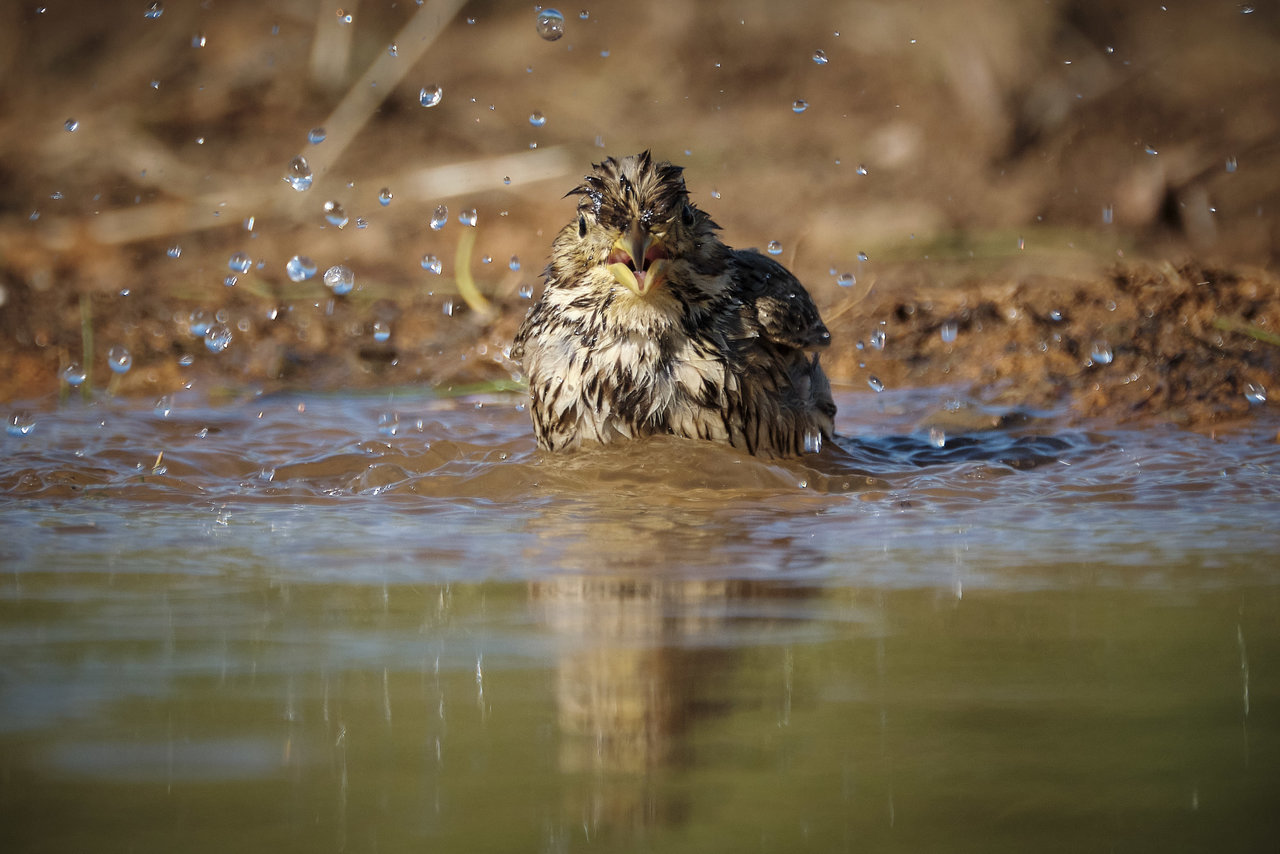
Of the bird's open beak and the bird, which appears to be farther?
the bird

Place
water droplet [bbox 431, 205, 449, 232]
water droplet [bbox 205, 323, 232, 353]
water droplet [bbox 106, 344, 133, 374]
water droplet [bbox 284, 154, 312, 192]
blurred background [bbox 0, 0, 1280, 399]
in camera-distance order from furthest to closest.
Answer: water droplet [bbox 284, 154, 312, 192], water droplet [bbox 431, 205, 449, 232], blurred background [bbox 0, 0, 1280, 399], water droplet [bbox 205, 323, 232, 353], water droplet [bbox 106, 344, 133, 374]

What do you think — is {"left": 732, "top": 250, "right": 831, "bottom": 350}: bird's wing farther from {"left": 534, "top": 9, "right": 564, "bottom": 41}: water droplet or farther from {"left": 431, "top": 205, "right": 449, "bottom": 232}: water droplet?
{"left": 431, "top": 205, "right": 449, "bottom": 232}: water droplet

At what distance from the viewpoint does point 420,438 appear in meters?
5.66

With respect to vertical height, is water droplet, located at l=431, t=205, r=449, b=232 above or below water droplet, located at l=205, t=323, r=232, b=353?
above

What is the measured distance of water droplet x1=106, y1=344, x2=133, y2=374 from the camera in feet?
22.9

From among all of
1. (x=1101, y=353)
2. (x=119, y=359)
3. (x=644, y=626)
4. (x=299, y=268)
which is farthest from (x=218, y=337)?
(x=644, y=626)

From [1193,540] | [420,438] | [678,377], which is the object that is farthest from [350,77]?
[1193,540]

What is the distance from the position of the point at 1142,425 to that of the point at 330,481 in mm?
3002

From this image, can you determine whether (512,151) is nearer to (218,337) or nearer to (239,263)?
(239,263)

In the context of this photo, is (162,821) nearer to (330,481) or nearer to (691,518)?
(691,518)

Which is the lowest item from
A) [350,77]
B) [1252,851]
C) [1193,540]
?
[1252,851]

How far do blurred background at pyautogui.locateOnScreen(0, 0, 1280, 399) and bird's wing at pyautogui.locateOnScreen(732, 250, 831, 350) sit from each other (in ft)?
6.31

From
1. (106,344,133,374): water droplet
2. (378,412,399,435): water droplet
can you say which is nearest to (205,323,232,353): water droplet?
(106,344,133,374): water droplet

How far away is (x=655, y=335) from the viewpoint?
509 centimetres
